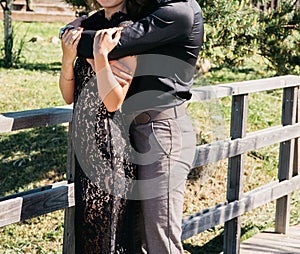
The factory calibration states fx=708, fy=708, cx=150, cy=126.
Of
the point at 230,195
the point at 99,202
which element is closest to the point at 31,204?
the point at 99,202

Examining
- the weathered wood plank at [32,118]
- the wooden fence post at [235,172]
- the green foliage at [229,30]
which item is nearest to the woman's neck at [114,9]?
the weathered wood plank at [32,118]

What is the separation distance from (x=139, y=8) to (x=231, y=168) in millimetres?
1995

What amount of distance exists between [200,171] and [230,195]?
1713 millimetres

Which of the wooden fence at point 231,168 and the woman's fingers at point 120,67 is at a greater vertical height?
the woman's fingers at point 120,67

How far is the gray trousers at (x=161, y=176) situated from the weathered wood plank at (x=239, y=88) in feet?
3.18

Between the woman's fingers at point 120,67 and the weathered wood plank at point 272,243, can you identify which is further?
the weathered wood plank at point 272,243

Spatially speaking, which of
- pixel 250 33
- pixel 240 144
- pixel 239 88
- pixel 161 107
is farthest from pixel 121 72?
pixel 250 33

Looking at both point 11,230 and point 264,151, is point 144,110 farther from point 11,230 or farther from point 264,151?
point 264,151

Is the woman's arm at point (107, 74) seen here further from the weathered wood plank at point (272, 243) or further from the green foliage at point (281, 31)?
the green foliage at point (281, 31)

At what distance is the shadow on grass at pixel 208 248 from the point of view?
17.4 ft

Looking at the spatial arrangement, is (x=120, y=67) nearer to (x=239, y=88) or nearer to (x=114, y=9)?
(x=114, y=9)

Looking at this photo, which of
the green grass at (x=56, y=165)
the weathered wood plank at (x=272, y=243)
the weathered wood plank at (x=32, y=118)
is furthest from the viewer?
the green grass at (x=56, y=165)

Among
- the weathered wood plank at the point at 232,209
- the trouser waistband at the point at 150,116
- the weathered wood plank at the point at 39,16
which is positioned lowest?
the weathered wood plank at the point at 39,16

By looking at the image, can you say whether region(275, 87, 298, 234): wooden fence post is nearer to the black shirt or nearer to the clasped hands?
the black shirt
